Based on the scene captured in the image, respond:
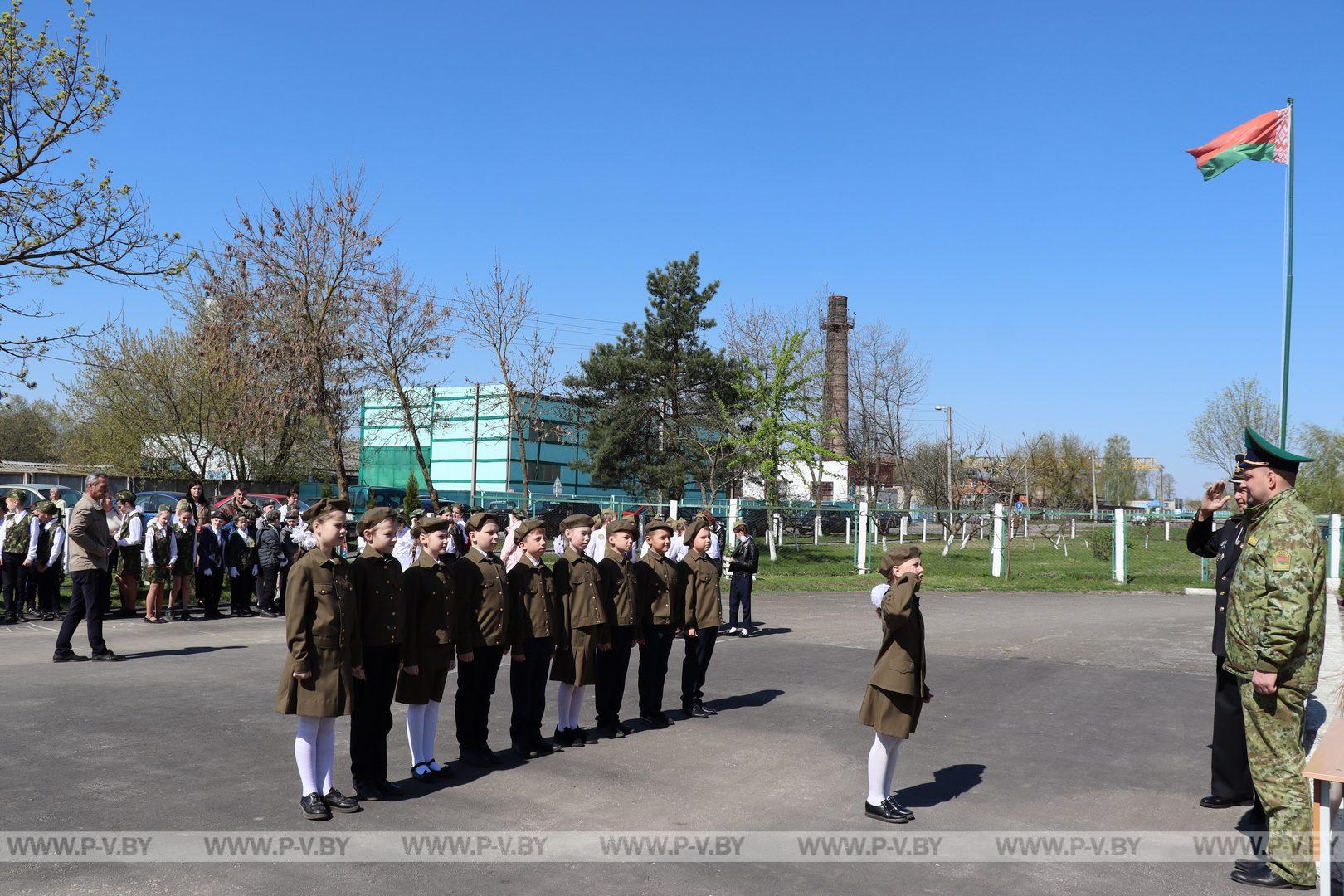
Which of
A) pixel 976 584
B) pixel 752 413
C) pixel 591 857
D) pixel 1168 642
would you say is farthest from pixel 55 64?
pixel 752 413

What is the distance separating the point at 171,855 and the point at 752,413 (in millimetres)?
33634

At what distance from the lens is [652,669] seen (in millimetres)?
9469

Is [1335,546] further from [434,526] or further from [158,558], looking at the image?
[158,558]

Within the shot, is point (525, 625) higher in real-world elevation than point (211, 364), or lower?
lower

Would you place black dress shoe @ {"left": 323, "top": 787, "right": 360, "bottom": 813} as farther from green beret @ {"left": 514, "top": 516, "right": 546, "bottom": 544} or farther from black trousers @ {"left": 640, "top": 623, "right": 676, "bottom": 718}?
black trousers @ {"left": 640, "top": 623, "right": 676, "bottom": 718}

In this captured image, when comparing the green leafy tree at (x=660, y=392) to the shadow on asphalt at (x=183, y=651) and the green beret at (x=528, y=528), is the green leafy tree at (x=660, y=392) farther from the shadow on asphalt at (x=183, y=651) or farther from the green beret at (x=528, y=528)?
the green beret at (x=528, y=528)

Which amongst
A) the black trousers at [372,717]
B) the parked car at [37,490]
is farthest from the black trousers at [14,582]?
the black trousers at [372,717]

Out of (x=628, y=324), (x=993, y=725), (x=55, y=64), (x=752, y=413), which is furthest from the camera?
(x=628, y=324)

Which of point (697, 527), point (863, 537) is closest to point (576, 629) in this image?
point (697, 527)

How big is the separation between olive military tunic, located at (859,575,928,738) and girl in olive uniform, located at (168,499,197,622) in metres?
13.4

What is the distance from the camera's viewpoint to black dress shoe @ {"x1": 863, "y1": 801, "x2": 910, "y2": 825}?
644 centimetres

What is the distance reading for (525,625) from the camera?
8.19 metres

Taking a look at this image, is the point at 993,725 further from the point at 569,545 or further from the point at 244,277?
the point at 244,277

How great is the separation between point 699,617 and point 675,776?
2622mm
